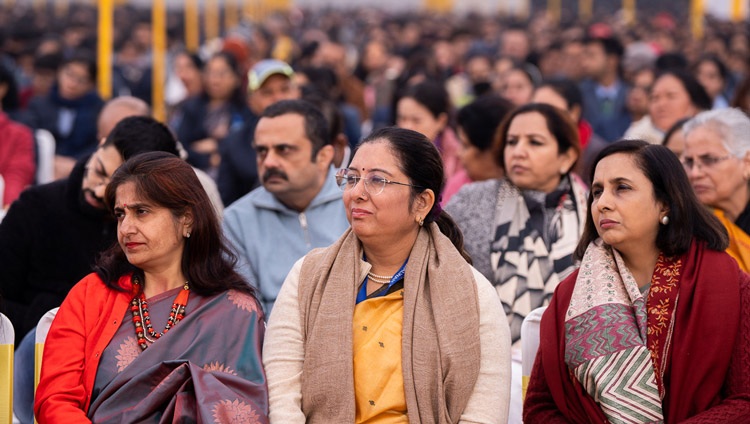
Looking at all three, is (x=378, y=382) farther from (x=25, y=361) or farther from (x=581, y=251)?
(x=25, y=361)

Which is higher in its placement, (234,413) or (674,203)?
(674,203)

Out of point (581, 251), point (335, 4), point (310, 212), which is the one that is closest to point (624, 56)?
point (310, 212)

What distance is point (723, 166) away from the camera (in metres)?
4.12

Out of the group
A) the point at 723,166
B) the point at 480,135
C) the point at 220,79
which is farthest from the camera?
the point at 220,79

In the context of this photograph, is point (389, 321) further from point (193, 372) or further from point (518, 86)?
point (518, 86)

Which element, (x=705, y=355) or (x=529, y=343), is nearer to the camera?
(x=705, y=355)

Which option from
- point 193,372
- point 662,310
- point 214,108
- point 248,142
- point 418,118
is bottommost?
point 193,372

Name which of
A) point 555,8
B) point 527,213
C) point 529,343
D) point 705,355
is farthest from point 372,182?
point 555,8

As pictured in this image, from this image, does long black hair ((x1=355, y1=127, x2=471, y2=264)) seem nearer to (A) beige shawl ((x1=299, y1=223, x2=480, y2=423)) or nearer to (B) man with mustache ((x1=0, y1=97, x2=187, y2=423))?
(A) beige shawl ((x1=299, y1=223, x2=480, y2=423))

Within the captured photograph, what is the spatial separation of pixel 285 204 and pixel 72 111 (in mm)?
4524

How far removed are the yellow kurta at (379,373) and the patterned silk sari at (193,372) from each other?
276 millimetres

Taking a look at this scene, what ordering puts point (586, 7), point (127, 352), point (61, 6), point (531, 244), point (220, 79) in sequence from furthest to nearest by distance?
point (61, 6) < point (586, 7) < point (220, 79) < point (531, 244) < point (127, 352)

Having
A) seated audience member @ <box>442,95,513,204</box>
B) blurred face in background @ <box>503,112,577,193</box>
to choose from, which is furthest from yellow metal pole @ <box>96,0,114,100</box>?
blurred face in background @ <box>503,112,577,193</box>

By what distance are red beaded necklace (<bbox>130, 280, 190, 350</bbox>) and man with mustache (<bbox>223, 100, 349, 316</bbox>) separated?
958mm
